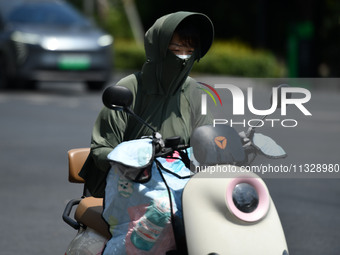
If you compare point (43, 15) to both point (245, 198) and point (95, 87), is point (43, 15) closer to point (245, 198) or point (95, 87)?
point (95, 87)

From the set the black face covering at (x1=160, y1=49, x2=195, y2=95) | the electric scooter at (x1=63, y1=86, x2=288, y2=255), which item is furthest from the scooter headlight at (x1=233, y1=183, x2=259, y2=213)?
the black face covering at (x1=160, y1=49, x2=195, y2=95)

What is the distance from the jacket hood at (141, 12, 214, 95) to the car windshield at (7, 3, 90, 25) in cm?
1303

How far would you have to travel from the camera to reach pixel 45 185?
317 inches

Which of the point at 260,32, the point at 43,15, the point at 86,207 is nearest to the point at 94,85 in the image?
the point at 43,15

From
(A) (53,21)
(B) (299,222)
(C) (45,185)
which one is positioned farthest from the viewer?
(A) (53,21)

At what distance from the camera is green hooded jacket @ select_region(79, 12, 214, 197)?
3.29m

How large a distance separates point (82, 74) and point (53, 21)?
130cm

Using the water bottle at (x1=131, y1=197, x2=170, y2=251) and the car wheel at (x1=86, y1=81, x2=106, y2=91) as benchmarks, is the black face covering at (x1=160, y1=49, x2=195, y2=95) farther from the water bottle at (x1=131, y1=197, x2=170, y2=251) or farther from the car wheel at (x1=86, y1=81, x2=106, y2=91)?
the car wheel at (x1=86, y1=81, x2=106, y2=91)

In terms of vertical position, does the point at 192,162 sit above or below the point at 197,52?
below

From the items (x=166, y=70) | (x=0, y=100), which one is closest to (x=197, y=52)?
(x=166, y=70)

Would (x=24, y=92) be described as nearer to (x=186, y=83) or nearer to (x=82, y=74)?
(x=82, y=74)

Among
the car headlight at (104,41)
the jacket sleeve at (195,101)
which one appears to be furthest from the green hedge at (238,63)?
the jacket sleeve at (195,101)

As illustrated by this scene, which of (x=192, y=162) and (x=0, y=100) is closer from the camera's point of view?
(x=192, y=162)

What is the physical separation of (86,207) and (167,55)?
0.83 m
